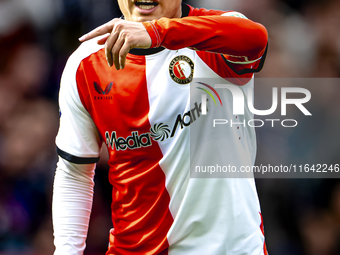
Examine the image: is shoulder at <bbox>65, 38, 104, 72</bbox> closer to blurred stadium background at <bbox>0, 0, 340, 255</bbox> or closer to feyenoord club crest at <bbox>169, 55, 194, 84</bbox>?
feyenoord club crest at <bbox>169, 55, 194, 84</bbox>

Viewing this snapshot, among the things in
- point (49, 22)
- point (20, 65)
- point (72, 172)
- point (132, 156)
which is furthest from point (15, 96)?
point (132, 156)

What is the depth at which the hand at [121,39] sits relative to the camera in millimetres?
1256

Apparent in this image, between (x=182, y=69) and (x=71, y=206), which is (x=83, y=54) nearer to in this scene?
(x=182, y=69)

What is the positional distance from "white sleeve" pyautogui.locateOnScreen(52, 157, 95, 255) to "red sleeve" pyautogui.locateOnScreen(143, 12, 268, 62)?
82 centimetres

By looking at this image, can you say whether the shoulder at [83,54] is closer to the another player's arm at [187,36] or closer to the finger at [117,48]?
the another player's arm at [187,36]

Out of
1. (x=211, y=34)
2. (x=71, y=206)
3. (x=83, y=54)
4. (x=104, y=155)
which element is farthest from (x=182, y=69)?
(x=104, y=155)

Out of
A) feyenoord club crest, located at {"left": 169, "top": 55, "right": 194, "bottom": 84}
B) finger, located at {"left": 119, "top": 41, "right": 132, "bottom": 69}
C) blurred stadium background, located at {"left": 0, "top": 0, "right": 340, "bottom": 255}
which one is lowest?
blurred stadium background, located at {"left": 0, "top": 0, "right": 340, "bottom": 255}

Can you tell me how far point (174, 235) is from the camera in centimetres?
169

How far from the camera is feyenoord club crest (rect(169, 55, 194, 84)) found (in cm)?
169

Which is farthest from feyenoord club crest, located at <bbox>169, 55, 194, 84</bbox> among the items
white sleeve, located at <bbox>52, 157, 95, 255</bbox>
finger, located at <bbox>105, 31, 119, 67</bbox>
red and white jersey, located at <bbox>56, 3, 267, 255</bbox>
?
white sleeve, located at <bbox>52, 157, 95, 255</bbox>

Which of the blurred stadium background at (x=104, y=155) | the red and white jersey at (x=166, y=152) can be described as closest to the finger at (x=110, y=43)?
the red and white jersey at (x=166, y=152)

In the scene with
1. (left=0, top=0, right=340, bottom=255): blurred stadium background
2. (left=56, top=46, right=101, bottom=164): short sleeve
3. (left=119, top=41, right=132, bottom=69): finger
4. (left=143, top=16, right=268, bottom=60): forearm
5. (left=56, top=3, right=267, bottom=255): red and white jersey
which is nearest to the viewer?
(left=119, top=41, right=132, bottom=69): finger

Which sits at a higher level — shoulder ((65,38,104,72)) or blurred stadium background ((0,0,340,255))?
shoulder ((65,38,104,72))

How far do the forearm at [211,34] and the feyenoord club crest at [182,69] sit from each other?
0.25 meters
